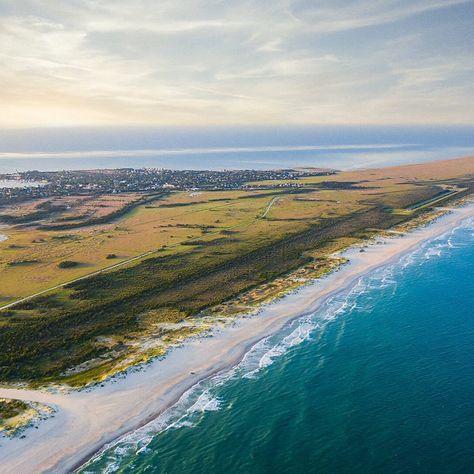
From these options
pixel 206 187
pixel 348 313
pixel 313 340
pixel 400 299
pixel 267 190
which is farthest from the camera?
pixel 206 187

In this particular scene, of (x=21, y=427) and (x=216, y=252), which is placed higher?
(x=216, y=252)

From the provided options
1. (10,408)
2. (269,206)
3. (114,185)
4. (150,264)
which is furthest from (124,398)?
(114,185)

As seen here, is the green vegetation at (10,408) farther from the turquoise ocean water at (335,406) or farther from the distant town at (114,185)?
the distant town at (114,185)

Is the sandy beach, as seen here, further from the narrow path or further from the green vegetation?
the narrow path

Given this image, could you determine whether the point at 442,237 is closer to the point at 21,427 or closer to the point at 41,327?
the point at 41,327

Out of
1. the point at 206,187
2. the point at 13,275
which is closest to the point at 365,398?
the point at 13,275

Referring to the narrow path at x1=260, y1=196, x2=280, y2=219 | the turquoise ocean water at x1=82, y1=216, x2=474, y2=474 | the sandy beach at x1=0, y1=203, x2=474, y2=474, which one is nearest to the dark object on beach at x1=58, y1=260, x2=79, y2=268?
the sandy beach at x1=0, y1=203, x2=474, y2=474

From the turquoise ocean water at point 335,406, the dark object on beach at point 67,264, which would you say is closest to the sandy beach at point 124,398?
the turquoise ocean water at point 335,406
